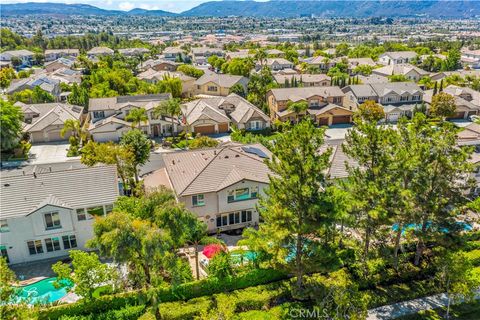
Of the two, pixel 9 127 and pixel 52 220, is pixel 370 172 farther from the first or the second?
pixel 9 127

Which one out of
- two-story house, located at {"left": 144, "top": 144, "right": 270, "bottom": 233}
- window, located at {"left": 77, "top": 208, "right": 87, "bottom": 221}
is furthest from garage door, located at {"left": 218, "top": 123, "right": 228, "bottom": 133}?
window, located at {"left": 77, "top": 208, "right": 87, "bottom": 221}

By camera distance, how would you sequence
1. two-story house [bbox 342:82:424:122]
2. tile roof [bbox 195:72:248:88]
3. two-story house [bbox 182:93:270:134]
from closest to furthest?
two-story house [bbox 182:93:270:134], two-story house [bbox 342:82:424:122], tile roof [bbox 195:72:248:88]

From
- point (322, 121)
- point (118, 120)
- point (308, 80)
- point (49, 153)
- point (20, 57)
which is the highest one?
point (20, 57)

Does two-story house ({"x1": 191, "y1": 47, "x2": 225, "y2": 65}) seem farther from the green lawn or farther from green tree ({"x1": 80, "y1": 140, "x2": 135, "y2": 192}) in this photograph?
the green lawn

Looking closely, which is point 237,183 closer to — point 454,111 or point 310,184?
point 310,184

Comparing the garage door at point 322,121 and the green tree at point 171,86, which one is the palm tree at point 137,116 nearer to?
the green tree at point 171,86

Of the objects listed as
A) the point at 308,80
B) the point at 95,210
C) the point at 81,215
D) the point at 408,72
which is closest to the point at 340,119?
the point at 308,80
